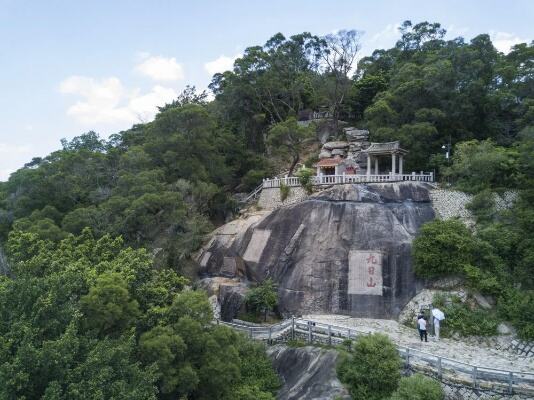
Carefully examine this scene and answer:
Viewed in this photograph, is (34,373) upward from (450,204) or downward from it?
downward

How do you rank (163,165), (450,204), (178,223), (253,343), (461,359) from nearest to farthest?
(461,359), (253,343), (450,204), (178,223), (163,165)

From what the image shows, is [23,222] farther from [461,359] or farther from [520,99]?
[520,99]

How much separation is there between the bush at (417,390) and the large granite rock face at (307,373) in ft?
7.02

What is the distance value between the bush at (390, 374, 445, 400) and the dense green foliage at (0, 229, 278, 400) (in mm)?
5056

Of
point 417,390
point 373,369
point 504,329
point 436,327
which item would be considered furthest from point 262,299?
point 504,329

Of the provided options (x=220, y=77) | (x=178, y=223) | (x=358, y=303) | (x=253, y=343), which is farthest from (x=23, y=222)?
(x=220, y=77)

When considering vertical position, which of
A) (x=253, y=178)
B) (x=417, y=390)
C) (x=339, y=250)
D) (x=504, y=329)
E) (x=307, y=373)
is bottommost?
(x=307, y=373)

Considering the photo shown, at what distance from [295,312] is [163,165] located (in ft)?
48.4

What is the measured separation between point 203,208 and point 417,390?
2035cm

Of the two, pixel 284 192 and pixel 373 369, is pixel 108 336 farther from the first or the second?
pixel 284 192

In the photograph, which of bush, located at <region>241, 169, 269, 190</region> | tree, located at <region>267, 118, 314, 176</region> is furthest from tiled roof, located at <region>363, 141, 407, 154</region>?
bush, located at <region>241, 169, 269, 190</region>

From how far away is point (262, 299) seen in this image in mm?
20641

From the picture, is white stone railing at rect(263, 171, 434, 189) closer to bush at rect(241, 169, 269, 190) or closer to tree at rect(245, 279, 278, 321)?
bush at rect(241, 169, 269, 190)

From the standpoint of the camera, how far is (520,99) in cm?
2766
